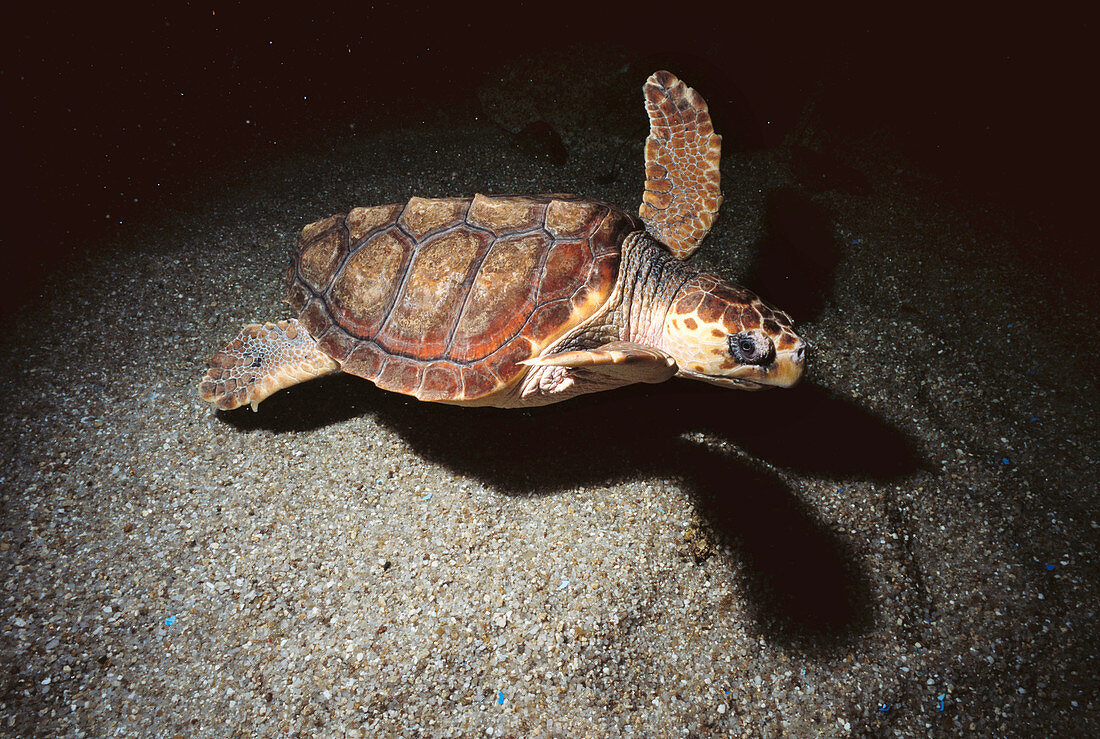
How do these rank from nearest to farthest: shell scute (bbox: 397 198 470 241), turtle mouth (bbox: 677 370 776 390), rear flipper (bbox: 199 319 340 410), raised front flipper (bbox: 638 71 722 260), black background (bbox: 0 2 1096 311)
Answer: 1. turtle mouth (bbox: 677 370 776 390)
2. shell scute (bbox: 397 198 470 241)
3. rear flipper (bbox: 199 319 340 410)
4. raised front flipper (bbox: 638 71 722 260)
5. black background (bbox: 0 2 1096 311)

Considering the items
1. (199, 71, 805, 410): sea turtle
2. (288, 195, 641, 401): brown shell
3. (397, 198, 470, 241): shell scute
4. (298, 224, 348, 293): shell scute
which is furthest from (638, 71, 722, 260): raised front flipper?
(298, 224, 348, 293): shell scute

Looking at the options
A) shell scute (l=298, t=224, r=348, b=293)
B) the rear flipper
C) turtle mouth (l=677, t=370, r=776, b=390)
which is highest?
turtle mouth (l=677, t=370, r=776, b=390)

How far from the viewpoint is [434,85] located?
11.7 feet

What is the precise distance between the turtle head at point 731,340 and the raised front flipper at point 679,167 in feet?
1.71

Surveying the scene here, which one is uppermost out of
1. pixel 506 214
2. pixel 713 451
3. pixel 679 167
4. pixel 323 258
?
pixel 679 167

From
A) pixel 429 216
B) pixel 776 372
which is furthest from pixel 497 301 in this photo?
pixel 776 372

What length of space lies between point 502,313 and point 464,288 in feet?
0.53

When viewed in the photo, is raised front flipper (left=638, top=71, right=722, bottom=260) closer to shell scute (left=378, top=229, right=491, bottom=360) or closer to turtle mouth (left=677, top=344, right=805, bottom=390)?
turtle mouth (left=677, top=344, right=805, bottom=390)

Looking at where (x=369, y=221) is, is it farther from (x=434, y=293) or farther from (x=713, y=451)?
(x=713, y=451)

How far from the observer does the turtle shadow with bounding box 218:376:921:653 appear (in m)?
1.45

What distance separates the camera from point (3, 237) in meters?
2.37

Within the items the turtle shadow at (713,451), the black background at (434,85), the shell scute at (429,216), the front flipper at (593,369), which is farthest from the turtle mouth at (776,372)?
the black background at (434,85)

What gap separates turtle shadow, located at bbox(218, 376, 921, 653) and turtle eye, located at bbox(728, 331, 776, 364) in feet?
1.51

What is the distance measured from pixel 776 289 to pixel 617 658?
1827 mm
